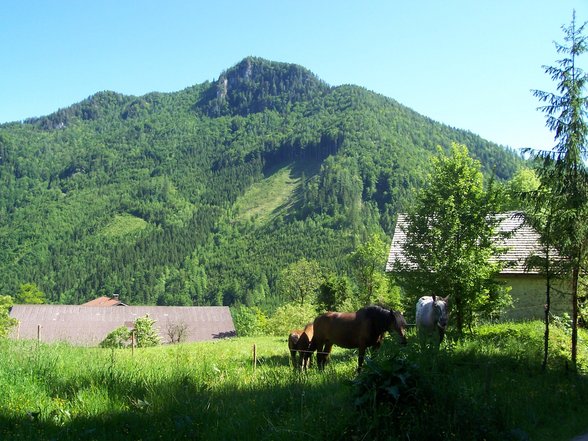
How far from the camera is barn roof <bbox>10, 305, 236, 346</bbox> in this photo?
6725 cm

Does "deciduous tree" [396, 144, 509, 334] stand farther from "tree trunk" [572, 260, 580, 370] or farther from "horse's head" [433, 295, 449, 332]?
"tree trunk" [572, 260, 580, 370]

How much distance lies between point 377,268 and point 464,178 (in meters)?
28.0

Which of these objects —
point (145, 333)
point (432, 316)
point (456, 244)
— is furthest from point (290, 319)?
point (432, 316)

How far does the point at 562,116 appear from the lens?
44.5ft

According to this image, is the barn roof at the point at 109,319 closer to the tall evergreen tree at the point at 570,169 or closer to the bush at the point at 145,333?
the bush at the point at 145,333

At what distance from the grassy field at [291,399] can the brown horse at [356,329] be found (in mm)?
409

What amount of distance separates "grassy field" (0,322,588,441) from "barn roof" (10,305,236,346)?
55212 mm

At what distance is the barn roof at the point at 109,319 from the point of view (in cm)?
6725

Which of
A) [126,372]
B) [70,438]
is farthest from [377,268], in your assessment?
[70,438]

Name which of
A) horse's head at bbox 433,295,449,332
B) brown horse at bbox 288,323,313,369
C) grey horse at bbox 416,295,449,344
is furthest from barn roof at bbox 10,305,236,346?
horse's head at bbox 433,295,449,332

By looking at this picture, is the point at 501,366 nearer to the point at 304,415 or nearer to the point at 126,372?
the point at 304,415

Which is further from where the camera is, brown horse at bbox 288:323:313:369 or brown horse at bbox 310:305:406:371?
brown horse at bbox 288:323:313:369

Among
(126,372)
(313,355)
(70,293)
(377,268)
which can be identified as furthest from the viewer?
(70,293)

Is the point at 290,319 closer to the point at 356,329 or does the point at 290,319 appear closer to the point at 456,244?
the point at 456,244
